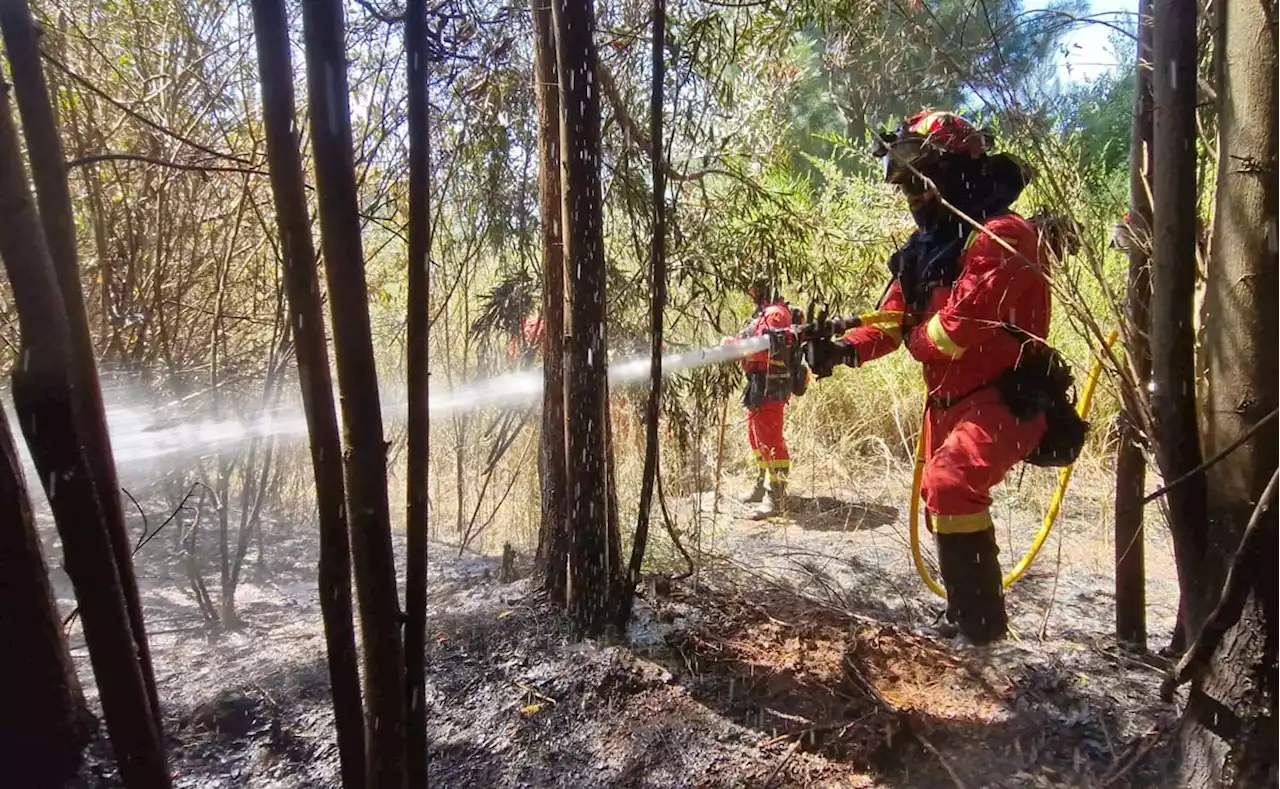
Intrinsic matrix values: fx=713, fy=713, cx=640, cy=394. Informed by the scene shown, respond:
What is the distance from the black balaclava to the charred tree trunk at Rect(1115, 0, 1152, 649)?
478mm

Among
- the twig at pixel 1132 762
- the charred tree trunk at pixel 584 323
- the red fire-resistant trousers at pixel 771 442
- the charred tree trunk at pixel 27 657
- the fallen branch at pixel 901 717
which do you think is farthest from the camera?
the red fire-resistant trousers at pixel 771 442

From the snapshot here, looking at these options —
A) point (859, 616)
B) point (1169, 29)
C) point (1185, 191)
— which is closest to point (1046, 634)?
point (859, 616)

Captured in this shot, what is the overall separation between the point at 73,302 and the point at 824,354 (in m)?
2.34

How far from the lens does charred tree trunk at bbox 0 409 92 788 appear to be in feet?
4.35

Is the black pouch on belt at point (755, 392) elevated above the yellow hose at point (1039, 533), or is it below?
above

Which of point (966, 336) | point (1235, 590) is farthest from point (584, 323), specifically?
point (1235, 590)

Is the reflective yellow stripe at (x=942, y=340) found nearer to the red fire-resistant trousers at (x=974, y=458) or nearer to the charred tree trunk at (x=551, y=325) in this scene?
the red fire-resistant trousers at (x=974, y=458)

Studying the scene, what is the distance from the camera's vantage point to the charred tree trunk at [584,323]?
7.62 feet

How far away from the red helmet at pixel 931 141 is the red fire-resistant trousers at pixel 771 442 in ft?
9.10

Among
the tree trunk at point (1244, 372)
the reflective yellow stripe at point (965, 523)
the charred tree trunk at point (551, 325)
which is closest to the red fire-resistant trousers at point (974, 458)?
the reflective yellow stripe at point (965, 523)

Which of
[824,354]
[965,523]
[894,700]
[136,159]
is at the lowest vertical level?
[894,700]

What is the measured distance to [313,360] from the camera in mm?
1061

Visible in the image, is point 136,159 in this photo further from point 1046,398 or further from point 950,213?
point 1046,398

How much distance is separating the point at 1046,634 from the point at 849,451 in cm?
327
